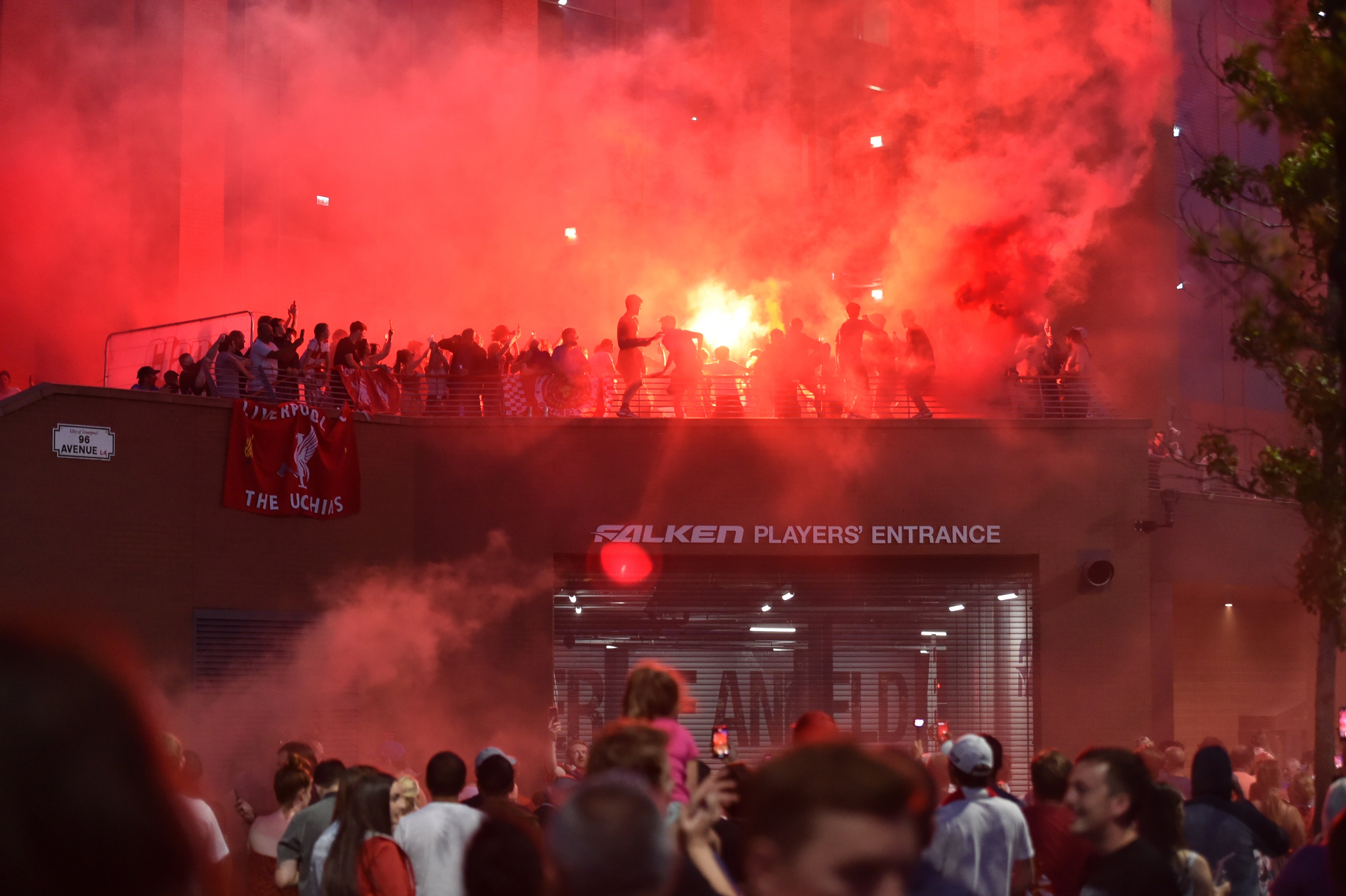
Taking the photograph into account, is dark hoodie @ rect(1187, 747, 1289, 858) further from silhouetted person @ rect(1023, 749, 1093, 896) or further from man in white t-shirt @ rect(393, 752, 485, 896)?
man in white t-shirt @ rect(393, 752, 485, 896)

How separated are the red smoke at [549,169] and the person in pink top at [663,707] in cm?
1869

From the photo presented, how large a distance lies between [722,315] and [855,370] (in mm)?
9097

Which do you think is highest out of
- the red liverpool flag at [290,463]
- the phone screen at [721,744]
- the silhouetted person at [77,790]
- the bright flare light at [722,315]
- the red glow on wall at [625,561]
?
the bright flare light at [722,315]

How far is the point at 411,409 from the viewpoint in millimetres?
18938

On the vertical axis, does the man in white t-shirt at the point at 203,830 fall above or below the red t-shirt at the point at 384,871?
above

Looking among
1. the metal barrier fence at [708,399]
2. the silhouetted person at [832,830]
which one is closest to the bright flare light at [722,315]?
the metal barrier fence at [708,399]

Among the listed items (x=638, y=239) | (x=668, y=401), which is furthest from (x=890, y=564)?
(x=638, y=239)

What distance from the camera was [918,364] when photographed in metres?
18.9

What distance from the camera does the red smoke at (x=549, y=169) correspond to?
24.3m

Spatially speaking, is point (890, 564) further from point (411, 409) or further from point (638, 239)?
point (638, 239)

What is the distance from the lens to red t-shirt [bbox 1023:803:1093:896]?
21.4 feet

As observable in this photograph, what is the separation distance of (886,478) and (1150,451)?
601 centimetres

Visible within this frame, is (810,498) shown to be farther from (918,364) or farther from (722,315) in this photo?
(722,315)

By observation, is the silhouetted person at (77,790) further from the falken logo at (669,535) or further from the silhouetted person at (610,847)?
the falken logo at (669,535)
